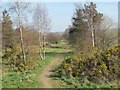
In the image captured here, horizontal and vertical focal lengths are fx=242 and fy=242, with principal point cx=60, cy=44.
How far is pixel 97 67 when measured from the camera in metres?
14.0

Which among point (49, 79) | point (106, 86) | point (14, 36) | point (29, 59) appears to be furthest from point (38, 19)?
point (106, 86)

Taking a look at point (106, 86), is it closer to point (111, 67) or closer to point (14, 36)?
point (111, 67)

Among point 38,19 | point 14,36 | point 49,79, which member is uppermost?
point 38,19

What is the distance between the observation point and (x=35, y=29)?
24.7m

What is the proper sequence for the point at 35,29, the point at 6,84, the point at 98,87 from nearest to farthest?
the point at 98,87 → the point at 6,84 → the point at 35,29

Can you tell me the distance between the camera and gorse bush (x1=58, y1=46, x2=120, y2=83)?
12.7 meters

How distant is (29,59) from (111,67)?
823cm

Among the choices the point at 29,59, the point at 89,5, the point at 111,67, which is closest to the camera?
the point at 111,67

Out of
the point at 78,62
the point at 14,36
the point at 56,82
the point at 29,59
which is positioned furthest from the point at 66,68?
the point at 14,36

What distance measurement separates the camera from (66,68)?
14836 mm

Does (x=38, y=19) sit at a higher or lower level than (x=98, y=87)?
higher

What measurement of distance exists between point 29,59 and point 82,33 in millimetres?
8192

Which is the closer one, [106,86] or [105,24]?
[106,86]

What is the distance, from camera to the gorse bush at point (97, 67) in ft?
41.8
